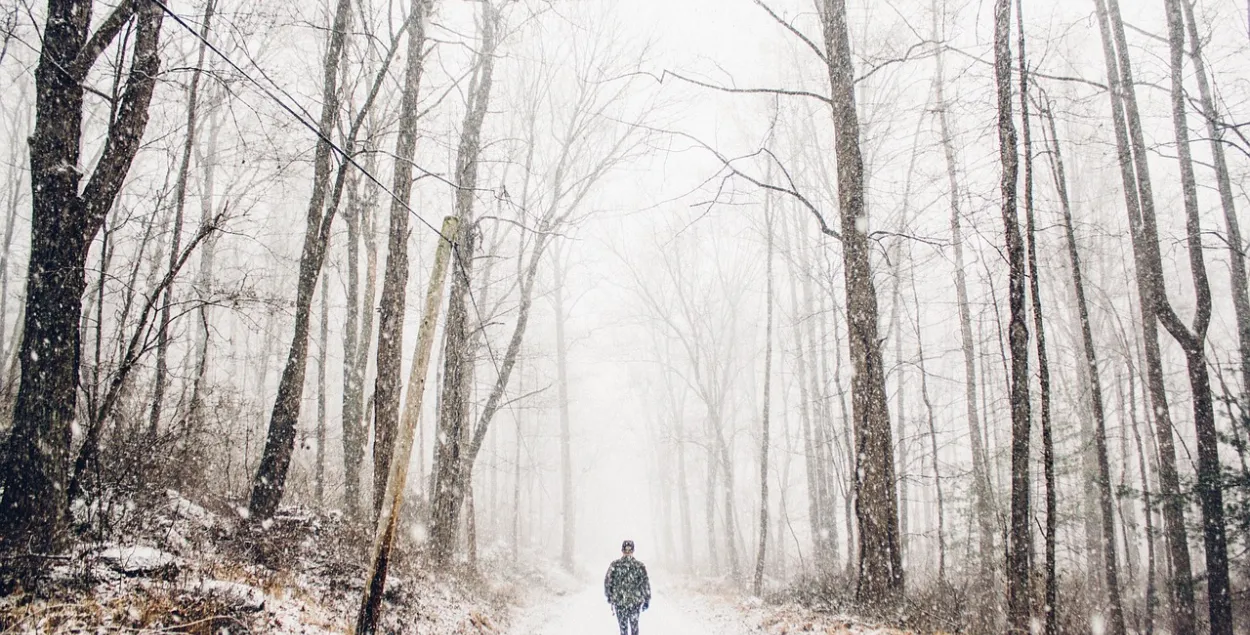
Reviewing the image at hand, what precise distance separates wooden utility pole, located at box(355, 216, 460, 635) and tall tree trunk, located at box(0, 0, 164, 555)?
2406mm

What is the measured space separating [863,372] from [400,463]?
5.66 meters

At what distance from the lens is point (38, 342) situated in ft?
15.2

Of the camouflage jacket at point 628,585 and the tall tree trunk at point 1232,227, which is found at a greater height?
the tall tree trunk at point 1232,227

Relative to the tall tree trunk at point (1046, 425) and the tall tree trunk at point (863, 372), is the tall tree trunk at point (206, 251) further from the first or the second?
the tall tree trunk at point (1046, 425)

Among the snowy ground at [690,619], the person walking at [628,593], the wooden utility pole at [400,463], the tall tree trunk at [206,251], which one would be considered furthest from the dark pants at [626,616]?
the tall tree trunk at [206,251]

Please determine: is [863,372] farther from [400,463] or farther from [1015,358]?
[400,463]

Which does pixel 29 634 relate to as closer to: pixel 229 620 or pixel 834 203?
pixel 229 620

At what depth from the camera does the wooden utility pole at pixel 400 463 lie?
17.5 feet

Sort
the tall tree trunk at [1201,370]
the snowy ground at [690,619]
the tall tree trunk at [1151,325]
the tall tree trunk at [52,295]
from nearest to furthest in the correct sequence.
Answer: the tall tree trunk at [52,295], the snowy ground at [690,619], the tall tree trunk at [1201,370], the tall tree trunk at [1151,325]

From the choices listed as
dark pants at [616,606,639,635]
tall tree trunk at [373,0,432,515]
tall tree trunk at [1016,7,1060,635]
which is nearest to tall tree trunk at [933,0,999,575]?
tall tree trunk at [1016,7,1060,635]

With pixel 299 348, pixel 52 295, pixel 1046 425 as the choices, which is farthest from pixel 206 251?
pixel 1046 425

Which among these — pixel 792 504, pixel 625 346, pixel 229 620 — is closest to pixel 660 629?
pixel 229 620

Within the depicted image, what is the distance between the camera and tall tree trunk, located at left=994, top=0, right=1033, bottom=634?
6.43 meters

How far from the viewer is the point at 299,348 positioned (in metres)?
7.79
